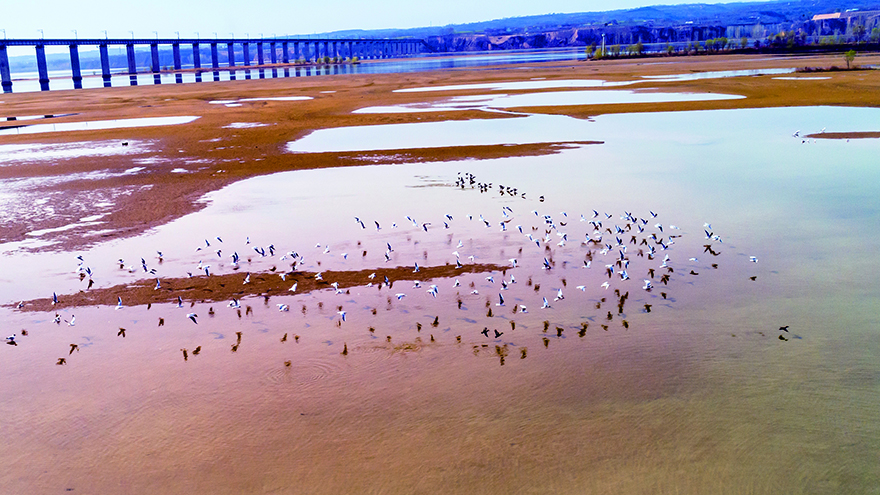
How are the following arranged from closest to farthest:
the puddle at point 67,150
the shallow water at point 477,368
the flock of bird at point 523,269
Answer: the shallow water at point 477,368 < the flock of bird at point 523,269 < the puddle at point 67,150

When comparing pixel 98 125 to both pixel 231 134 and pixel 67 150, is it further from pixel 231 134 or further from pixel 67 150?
pixel 231 134

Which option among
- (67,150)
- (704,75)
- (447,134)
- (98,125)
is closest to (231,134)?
(67,150)

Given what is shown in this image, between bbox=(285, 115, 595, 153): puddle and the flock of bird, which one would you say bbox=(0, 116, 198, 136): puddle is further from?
the flock of bird

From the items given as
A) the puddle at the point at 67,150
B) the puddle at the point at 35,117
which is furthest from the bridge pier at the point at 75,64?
the puddle at the point at 67,150

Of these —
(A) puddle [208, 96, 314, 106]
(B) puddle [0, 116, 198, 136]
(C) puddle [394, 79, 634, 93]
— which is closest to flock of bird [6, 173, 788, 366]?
(B) puddle [0, 116, 198, 136]

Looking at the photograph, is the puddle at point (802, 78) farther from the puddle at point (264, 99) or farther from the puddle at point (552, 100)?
the puddle at point (264, 99)

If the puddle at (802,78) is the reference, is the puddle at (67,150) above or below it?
below
